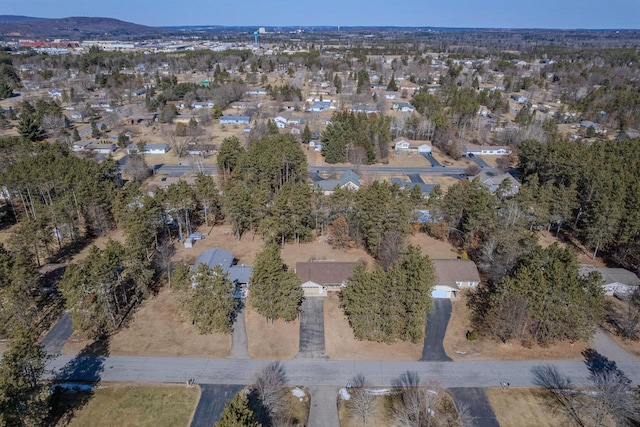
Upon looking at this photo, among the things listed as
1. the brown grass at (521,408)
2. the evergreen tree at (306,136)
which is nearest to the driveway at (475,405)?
the brown grass at (521,408)

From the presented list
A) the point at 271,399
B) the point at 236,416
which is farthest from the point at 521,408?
the point at 236,416

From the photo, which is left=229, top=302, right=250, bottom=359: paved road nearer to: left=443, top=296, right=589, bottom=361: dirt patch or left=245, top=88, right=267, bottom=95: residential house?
left=443, top=296, right=589, bottom=361: dirt patch

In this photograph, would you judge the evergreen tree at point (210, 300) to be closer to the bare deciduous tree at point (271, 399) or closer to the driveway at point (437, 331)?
the bare deciduous tree at point (271, 399)

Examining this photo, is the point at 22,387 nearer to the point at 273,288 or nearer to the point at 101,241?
the point at 273,288

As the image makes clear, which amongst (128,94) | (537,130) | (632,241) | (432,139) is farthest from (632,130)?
(128,94)

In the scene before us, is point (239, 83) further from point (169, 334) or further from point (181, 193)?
point (169, 334)

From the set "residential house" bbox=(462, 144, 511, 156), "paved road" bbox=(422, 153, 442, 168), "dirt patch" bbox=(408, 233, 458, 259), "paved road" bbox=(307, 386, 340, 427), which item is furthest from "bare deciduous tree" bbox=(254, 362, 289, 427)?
"residential house" bbox=(462, 144, 511, 156)
